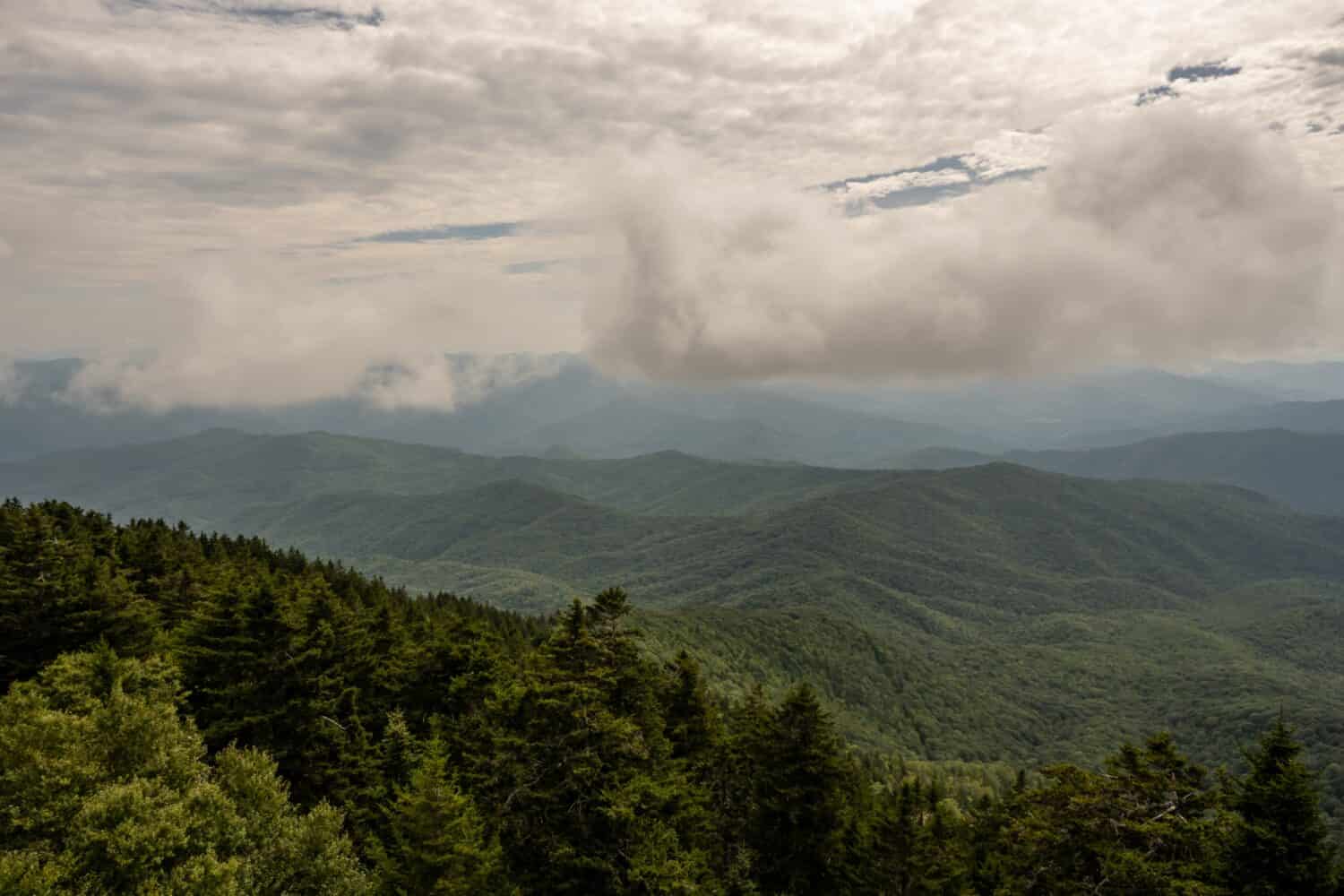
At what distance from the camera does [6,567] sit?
1702 inches

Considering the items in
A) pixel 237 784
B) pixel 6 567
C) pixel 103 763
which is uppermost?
pixel 6 567

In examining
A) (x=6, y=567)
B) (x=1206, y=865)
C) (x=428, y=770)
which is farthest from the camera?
(x=6, y=567)

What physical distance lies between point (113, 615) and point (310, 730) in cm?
1628

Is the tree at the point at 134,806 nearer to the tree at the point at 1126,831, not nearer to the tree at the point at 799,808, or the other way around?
the tree at the point at 799,808

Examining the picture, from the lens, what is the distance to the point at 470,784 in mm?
43062

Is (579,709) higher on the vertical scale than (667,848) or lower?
higher

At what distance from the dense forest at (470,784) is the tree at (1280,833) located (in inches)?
3.9

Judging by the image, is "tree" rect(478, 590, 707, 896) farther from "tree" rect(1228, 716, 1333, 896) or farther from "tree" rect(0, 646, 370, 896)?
"tree" rect(1228, 716, 1333, 896)

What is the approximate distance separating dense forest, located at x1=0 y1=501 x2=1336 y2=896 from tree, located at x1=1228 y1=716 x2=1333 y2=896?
0.10 metres

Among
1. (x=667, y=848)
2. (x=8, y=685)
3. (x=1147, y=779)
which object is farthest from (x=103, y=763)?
(x=1147, y=779)

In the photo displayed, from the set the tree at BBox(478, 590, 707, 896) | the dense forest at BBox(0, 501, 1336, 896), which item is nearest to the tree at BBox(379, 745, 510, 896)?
the dense forest at BBox(0, 501, 1336, 896)

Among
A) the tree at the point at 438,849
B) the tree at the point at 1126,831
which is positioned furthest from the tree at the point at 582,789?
the tree at the point at 1126,831

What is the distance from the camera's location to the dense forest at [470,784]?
2830 centimetres

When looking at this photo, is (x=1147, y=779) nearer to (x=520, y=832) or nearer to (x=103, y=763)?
(x=520, y=832)
